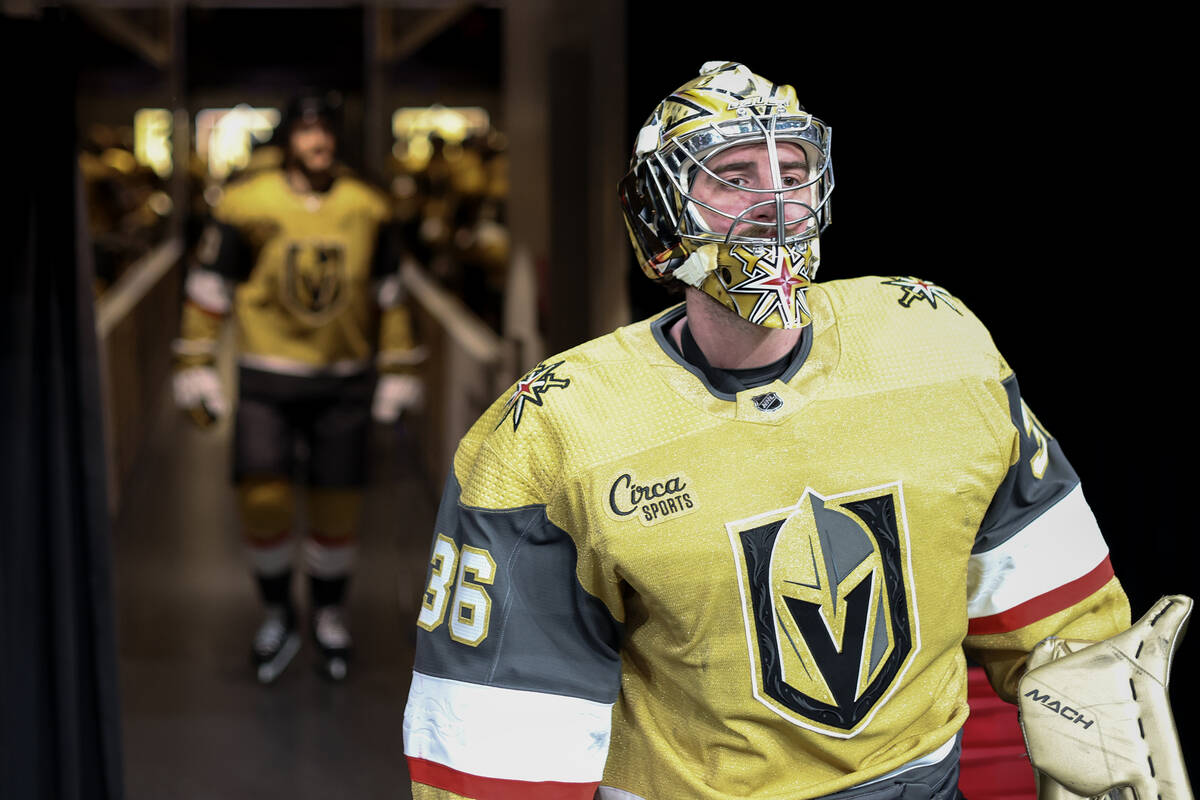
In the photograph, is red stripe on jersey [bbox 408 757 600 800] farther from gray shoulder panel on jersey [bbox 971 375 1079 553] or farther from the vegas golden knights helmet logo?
the vegas golden knights helmet logo

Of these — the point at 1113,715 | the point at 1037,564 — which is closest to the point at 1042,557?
the point at 1037,564

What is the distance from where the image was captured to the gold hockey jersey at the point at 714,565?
5.05 ft

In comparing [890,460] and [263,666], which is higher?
[890,460]

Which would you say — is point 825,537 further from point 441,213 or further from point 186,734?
point 441,213

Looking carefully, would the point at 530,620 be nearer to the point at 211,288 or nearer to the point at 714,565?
the point at 714,565

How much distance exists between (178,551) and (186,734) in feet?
6.17

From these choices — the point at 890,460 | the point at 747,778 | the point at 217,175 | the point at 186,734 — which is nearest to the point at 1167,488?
the point at 890,460

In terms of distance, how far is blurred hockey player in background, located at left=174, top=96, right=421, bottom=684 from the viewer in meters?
4.16

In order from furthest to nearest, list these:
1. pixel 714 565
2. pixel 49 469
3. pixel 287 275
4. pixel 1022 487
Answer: pixel 287 275 < pixel 49 469 < pixel 1022 487 < pixel 714 565

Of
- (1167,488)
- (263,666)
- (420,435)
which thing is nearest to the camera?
(1167,488)

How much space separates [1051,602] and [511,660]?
2.21 ft

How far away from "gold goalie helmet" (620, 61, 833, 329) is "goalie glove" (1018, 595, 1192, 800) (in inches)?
20.5

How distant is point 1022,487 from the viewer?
5.53 feet

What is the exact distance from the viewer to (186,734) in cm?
382
